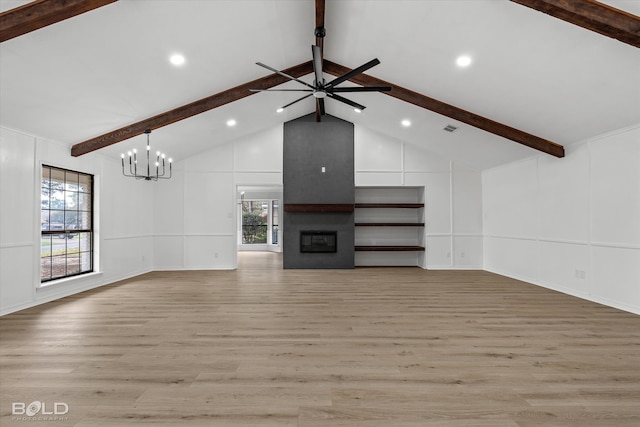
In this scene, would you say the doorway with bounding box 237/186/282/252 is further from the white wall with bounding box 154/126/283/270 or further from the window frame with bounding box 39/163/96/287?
the window frame with bounding box 39/163/96/287

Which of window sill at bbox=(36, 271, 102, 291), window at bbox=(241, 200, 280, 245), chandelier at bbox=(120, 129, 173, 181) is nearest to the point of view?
window sill at bbox=(36, 271, 102, 291)

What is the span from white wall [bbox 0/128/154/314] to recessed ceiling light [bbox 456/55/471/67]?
231 inches

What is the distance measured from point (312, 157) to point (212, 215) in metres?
2.79

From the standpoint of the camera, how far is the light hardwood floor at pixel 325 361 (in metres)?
2.00

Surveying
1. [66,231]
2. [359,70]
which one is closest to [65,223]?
[66,231]

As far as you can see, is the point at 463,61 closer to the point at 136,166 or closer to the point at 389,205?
the point at 389,205

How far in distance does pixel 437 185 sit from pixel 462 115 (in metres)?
2.73

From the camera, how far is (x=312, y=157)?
7.92 metres

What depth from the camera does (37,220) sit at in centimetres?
464

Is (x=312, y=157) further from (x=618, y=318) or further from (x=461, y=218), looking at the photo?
(x=618, y=318)

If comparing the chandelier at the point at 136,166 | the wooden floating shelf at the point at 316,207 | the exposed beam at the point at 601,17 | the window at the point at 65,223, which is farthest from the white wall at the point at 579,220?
the window at the point at 65,223

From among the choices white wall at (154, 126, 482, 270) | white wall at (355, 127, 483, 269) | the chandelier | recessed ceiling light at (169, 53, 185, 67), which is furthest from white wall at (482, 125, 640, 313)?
the chandelier

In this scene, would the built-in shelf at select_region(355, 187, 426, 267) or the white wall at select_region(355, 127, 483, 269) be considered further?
the built-in shelf at select_region(355, 187, 426, 267)

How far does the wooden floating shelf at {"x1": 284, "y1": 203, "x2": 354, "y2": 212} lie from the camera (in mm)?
7691
